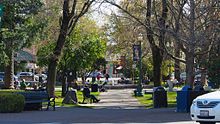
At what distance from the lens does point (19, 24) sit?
3109 cm

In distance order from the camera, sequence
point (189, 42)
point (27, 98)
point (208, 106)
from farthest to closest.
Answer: point (189, 42) < point (27, 98) < point (208, 106)

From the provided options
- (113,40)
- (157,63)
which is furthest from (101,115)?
(113,40)

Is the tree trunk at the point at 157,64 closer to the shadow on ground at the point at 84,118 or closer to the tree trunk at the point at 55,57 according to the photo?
the tree trunk at the point at 55,57

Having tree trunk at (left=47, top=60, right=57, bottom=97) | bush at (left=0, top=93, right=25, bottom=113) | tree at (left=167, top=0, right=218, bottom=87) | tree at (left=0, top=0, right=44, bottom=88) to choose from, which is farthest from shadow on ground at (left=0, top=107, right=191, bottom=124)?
tree trunk at (left=47, top=60, right=57, bottom=97)

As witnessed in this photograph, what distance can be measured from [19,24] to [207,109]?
17055mm

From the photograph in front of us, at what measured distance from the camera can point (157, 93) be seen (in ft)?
90.0

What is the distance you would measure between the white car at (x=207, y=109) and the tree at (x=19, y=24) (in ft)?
50.4

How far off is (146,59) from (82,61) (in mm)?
29221

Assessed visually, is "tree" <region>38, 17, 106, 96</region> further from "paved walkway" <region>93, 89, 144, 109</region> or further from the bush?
the bush

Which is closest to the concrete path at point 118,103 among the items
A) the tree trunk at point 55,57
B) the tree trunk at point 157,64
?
the tree trunk at point 157,64

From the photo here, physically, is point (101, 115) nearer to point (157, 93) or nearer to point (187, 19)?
point (157, 93)

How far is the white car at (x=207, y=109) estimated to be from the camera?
54.5 feet

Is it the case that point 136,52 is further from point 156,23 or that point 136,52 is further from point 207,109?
point 207,109

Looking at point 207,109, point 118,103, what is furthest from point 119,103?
point 207,109
